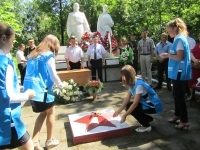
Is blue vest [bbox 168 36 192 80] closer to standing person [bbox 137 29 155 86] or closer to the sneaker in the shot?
the sneaker

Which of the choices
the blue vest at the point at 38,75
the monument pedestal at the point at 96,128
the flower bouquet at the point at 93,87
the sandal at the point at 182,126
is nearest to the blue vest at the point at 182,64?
the sandal at the point at 182,126

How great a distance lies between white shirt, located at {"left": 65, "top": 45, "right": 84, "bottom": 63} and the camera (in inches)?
266

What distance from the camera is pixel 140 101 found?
3439mm

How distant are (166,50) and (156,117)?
9.50ft

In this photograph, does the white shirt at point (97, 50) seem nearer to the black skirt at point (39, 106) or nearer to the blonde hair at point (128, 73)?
the blonde hair at point (128, 73)

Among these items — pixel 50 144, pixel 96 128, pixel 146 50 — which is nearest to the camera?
pixel 50 144

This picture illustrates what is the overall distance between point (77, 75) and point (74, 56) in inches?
29.8

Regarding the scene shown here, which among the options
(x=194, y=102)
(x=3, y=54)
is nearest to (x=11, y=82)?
(x=3, y=54)

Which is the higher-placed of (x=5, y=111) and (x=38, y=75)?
(x=38, y=75)

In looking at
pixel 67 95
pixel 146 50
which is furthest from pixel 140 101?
pixel 146 50

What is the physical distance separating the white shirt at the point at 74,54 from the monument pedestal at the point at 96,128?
3.28m

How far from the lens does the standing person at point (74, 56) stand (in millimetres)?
6720

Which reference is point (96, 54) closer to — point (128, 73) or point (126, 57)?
point (126, 57)

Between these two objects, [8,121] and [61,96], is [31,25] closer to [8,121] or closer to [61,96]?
[61,96]
